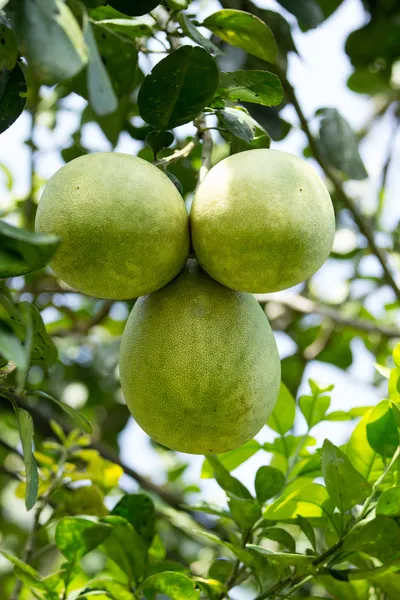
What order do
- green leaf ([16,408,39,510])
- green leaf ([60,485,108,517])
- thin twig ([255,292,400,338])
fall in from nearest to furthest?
green leaf ([16,408,39,510]) < green leaf ([60,485,108,517]) < thin twig ([255,292,400,338])

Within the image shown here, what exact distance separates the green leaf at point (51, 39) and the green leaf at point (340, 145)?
3.22 ft

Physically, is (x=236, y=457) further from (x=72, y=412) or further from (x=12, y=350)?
(x=12, y=350)

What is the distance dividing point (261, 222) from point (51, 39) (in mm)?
364

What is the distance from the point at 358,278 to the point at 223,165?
1.88 meters

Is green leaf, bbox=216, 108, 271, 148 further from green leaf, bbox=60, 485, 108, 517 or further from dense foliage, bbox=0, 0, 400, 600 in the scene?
green leaf, bbox=60, 485, 108, 517

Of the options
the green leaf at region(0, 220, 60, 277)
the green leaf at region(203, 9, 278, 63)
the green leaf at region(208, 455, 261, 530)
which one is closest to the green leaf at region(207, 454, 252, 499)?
the green leaf at region(208, 455, 261, 530)

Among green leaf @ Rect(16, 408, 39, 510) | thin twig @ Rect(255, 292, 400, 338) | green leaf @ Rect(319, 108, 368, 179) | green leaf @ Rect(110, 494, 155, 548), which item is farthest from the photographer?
thin twig @ Rect(255, 292, 400, 338)

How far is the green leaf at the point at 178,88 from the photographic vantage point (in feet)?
3.36

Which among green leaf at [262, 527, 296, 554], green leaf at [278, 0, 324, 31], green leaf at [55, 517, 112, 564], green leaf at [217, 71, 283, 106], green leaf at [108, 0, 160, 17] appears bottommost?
green leaf at [262, 527, 296, 554]

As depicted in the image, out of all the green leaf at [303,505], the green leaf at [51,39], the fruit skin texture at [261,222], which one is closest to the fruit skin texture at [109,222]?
the fruit skin texture at [261,222]

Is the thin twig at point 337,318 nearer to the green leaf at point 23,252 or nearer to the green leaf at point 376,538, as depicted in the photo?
the green leaf at point 376,538

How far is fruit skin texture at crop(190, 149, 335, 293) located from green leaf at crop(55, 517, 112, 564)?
38cm

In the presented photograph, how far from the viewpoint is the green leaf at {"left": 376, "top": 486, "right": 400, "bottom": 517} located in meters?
1.00

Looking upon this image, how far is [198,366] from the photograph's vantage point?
101 centimetres
